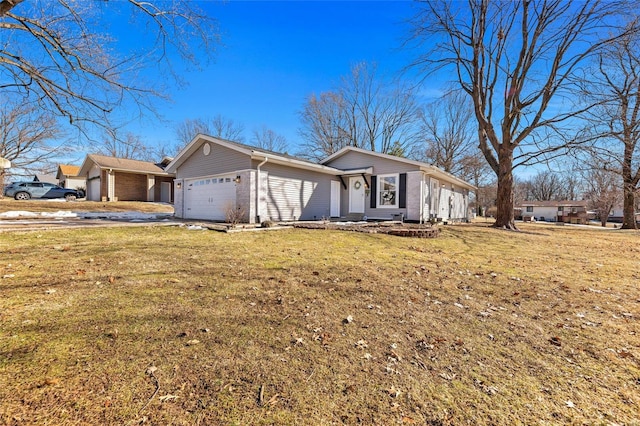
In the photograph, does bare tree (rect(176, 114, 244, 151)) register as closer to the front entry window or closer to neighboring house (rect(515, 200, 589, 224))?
the front entry window

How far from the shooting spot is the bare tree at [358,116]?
28.3 m

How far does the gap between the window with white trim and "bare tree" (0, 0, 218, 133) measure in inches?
428

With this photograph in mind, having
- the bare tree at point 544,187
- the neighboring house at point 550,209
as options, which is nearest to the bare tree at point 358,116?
the neighboring house at point 550,209

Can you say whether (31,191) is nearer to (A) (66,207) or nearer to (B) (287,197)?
(A) (66,207)

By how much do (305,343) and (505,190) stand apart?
1544 cm

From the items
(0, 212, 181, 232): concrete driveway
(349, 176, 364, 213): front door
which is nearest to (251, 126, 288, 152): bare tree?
(349, 176, 364, 213): front door

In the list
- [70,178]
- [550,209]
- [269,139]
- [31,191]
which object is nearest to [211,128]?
[269,139]

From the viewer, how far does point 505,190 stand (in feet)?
47.4

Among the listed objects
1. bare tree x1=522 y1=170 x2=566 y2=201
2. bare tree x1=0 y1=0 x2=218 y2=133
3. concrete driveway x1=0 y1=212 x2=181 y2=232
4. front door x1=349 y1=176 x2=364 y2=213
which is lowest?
concrete driveway x1=0 y1=212 x2=181 y2=232

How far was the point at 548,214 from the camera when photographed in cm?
5206

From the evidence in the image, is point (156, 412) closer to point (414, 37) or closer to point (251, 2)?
point (251, 2)

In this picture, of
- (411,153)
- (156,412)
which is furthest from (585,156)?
(411,153)

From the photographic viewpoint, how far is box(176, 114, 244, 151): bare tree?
123 ft

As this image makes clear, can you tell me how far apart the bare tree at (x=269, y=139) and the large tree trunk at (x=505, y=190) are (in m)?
27.2
